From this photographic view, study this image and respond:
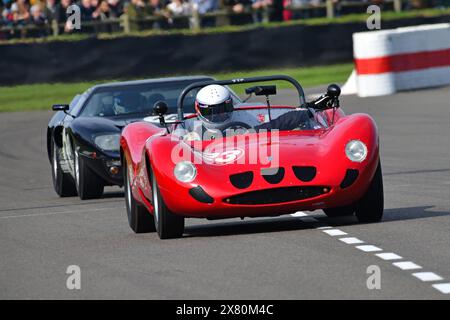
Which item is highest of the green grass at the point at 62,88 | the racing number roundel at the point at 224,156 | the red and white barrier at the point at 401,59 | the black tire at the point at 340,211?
the racing number roundel at the point at 224,156

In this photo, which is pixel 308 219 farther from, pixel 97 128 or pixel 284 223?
pixel 97 128

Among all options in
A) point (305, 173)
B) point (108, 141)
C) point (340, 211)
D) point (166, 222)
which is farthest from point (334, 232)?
point (108, 141)

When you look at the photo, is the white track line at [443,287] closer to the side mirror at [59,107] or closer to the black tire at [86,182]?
the black tire at [86,182]

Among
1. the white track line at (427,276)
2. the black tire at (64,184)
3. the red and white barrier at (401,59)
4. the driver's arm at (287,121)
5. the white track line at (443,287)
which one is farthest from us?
the red and white barrier at (401,59)

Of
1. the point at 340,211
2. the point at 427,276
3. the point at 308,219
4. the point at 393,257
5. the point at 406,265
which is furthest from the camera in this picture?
the point at 308,219

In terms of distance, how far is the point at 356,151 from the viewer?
33.6ft

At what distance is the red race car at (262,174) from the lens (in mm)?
9953

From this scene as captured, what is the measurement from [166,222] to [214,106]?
1.37m

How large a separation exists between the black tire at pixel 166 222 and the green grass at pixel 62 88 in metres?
19.3

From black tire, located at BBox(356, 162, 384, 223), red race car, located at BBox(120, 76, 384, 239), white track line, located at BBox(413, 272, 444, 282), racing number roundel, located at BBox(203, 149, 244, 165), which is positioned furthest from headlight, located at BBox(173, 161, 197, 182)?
white track line, located at BBox(413, 272, 444, 282)

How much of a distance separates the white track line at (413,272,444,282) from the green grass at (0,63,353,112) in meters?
22.1

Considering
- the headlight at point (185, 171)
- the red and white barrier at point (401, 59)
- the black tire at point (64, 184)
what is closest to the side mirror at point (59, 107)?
the black tire at point (64, 184)
